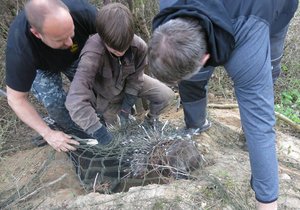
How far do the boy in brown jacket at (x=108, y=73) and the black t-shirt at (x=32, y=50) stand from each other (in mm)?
132

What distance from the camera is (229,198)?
2.29 metres

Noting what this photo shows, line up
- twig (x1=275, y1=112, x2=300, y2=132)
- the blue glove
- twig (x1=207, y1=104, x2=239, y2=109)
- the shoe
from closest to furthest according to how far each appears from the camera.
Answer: the blue glove, the shoe, twig (x1=275, y1=112, x2=300, y2=132), twig (x1=207, y1=104, x2=239, y2=109)

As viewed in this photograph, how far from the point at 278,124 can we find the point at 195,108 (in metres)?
1.29

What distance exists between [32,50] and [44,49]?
0.08m

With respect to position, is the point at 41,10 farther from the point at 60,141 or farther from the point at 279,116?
the point at 279,116

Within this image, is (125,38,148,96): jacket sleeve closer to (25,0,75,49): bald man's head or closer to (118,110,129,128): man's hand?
(118,110,129,128): man's hand

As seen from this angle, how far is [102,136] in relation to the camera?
8.61 ft

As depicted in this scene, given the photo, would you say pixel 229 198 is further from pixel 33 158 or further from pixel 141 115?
pixel 33 158

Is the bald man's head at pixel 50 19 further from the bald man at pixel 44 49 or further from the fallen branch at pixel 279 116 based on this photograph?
the fallen branch at pixel 279 116

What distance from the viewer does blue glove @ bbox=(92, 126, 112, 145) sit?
2.61 meters

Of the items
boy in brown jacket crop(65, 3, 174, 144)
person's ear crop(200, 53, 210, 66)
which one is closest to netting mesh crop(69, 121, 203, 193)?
boy in brown jacket crop(65, 3, 174, 144)

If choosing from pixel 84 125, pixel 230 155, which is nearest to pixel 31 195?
pixel 84 125

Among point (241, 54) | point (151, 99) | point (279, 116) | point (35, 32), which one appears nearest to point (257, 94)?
point (241, 54)

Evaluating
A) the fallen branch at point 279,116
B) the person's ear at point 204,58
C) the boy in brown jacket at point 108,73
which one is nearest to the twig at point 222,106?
the fallen branch at point 279,116
